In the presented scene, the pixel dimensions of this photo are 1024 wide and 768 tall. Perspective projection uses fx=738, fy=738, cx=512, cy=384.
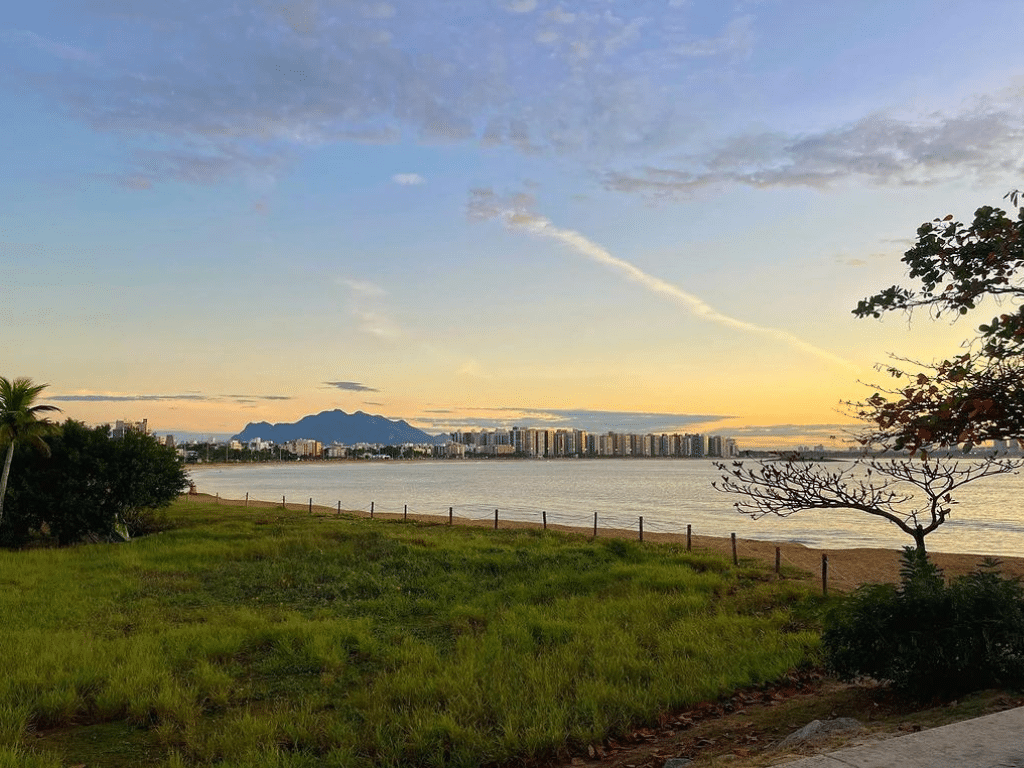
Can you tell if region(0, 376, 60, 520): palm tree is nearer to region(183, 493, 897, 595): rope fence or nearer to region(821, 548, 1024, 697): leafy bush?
region(183, 493, 897, 595): rope fence

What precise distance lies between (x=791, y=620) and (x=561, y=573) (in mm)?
7645

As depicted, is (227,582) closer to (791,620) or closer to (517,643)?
(517,643)

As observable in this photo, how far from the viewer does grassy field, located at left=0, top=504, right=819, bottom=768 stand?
8328 millimetres

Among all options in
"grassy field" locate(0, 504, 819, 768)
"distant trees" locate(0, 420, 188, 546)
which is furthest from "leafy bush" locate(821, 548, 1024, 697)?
"distant trees" locate(0, 420, 188, 546)

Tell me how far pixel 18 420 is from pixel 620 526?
124 ft

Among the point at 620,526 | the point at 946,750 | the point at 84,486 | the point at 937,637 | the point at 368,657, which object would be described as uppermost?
the point at 937,637

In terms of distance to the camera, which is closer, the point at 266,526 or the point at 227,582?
the point at 227,582

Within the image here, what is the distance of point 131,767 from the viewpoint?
812cm

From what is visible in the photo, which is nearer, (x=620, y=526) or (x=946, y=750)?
(x=946, y=750)

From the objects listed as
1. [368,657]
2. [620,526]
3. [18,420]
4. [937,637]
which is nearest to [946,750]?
[937,637]

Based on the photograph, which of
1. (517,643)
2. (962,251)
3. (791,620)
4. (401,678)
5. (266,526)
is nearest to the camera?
(962,251)

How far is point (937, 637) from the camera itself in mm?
7844

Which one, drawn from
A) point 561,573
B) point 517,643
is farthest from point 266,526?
point 517,643

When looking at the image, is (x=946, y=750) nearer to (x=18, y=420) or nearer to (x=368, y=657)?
(x=368, y=657)
